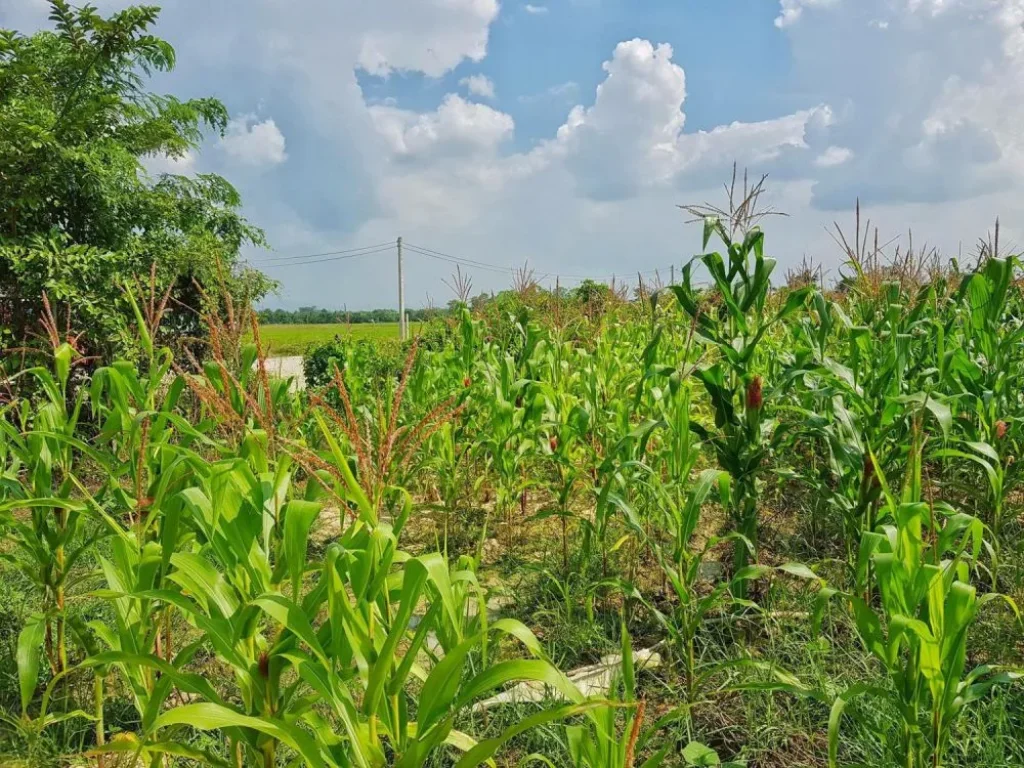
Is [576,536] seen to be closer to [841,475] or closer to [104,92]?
[841,475]

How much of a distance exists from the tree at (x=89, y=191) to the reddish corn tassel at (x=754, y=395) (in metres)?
4.22

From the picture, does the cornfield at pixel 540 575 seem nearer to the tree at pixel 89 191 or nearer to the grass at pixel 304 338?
the grass at pixel 304 338

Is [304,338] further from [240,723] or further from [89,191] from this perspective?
[240,723]

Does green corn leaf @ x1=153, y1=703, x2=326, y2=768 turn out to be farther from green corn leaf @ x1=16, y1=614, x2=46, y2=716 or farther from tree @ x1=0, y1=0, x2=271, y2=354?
tree @ x1=0, y1=0, x2=271, y2=354

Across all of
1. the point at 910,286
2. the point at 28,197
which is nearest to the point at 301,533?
the point at 910,286

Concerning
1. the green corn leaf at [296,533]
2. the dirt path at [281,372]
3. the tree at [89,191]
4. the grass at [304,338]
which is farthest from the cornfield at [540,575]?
the tree at [89,191]

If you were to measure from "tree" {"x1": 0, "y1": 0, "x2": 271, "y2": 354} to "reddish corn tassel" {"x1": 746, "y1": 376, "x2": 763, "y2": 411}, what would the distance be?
4.22 m

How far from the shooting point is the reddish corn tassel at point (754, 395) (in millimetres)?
2375

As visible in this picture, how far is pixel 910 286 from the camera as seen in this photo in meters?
5.00

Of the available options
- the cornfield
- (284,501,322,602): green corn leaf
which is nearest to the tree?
the cornfield

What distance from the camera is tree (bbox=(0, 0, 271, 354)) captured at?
571cm

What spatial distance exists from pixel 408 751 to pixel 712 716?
3.75 ft

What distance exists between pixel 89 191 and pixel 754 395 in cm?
635

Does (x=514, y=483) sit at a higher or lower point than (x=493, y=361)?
lower
